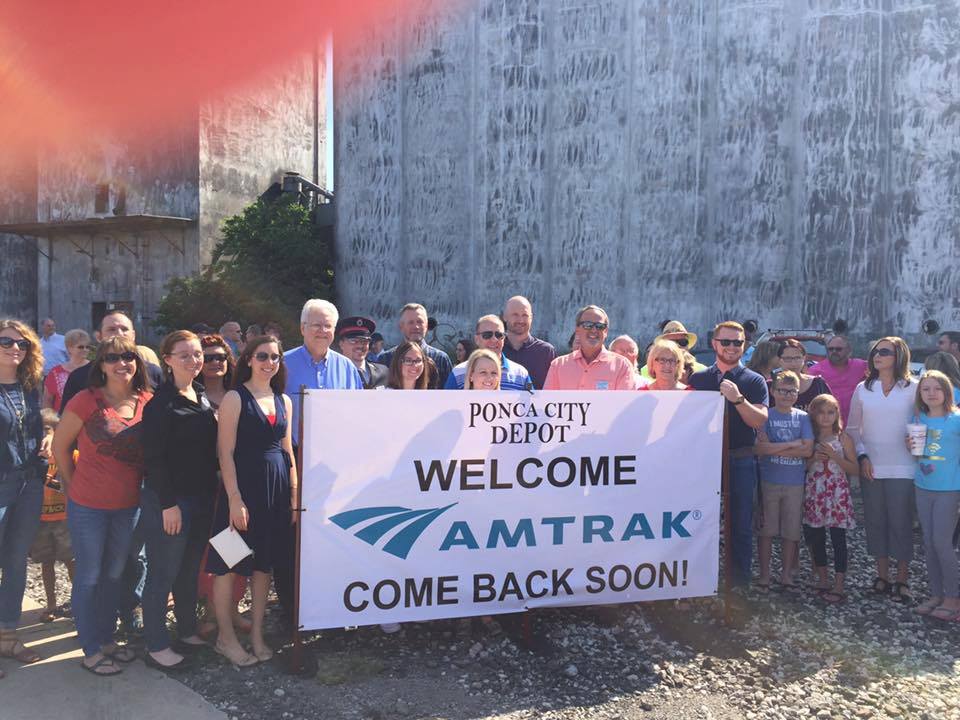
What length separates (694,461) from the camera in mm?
5223

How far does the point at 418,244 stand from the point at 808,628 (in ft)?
74.0

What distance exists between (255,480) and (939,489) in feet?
14.9

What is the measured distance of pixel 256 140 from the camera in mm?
31000

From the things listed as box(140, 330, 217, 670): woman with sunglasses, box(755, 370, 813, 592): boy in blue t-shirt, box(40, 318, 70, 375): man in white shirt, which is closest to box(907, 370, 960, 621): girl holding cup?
box(755, 370, 813, 592): boy in blue t-shirt

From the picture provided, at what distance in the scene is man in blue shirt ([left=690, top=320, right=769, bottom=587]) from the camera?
18.6 feet

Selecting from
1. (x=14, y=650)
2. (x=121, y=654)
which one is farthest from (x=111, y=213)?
(x=121, y=654)

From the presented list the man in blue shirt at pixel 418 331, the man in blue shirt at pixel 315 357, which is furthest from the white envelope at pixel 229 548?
the man in blue shirt at pixel 418 331

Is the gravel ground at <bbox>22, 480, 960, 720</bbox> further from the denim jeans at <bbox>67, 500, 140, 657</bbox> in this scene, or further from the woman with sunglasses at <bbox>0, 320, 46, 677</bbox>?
the woman with sunglasses at <bbox>0, 320, 46, 677</bbox>

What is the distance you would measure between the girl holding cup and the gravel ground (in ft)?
0.78

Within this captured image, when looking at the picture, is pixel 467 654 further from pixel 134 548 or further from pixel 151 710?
pixel 134 548

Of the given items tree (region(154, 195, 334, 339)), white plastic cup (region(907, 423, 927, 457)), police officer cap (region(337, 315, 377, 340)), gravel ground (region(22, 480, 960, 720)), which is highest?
tree (region(154, 195, 334, 339))

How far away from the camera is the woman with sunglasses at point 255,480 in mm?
4402

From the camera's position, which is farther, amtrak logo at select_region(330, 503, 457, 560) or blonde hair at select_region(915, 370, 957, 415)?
blonde hair at select_region(915, 370, 957, 415)

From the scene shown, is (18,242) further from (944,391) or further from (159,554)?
(944,391)
